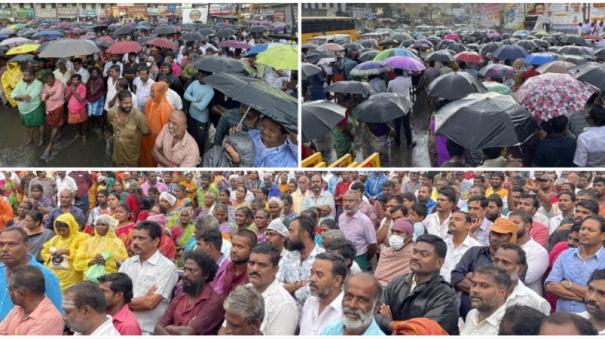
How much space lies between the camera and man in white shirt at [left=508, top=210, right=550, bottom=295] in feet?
13.2

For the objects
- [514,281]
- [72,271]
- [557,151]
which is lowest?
[72,271]

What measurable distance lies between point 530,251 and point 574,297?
587mm

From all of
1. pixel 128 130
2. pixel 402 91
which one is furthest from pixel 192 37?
pixel 128 130

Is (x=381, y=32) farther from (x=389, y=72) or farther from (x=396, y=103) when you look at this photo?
(x=396, y=103)

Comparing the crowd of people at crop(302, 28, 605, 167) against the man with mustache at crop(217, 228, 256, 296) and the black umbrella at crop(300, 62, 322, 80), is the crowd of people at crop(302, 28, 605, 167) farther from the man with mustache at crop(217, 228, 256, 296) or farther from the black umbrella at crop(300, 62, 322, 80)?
the man with mustache at crop(217, 228, 256, 296)

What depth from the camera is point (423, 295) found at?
134 inches

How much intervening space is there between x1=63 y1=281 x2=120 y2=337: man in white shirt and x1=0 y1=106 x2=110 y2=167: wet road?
15.7 feet

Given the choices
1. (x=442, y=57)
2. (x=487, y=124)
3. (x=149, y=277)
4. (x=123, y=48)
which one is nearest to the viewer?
(x=149, y=277)

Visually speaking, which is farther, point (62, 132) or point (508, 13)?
point (508, 13)

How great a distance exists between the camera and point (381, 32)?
79.7ft

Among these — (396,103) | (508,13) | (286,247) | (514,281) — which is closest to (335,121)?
(396,103)

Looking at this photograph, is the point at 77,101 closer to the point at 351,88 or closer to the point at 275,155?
the point at 351,88

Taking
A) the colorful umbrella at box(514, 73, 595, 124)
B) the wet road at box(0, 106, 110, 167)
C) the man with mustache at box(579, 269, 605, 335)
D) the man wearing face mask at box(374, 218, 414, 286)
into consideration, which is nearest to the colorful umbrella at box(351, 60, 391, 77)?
the wet road at box(0, 106, 110, 167)

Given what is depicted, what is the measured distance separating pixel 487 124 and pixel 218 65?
12.6ft
